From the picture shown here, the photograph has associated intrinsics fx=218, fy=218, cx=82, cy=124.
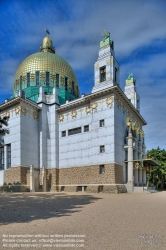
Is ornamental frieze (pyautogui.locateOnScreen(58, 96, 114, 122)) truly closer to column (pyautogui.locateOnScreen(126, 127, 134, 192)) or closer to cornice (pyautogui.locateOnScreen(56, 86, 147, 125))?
cornice (pyautogui.locateOnScreen(56, 86, 147, 125))

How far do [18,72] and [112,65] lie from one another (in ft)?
65.2

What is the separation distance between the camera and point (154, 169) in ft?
159

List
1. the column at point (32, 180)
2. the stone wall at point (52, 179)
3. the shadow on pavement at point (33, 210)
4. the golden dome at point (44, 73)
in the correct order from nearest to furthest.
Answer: the shadow on pavement at point (33, 210)
the column at point (32, 180)
the stone wall at point (52, 179)
the golden dome at point (44, 73)

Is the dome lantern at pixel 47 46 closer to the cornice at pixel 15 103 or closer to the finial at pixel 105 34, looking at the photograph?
the finial at pixel 105 34

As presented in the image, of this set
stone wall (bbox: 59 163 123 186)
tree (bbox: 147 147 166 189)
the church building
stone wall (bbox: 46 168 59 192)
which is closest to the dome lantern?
the church building

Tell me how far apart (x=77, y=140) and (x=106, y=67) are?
459 inches

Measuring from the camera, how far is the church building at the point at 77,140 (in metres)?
29.1

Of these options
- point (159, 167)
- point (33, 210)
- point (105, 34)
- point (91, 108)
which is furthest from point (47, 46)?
point (33, 210)

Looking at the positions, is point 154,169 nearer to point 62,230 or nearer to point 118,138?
point 118,138

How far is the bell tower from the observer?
102 ft

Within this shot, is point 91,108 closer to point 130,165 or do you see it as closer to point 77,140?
point 77,140

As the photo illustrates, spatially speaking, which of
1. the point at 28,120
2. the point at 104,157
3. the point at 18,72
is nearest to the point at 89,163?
the point at 104,157

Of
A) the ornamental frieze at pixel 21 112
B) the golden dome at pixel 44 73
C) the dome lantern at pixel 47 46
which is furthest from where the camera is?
the dome lantern at pixel 47 46

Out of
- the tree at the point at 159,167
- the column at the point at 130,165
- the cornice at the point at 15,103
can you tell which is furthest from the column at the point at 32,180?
the tree at the point at 159,167
